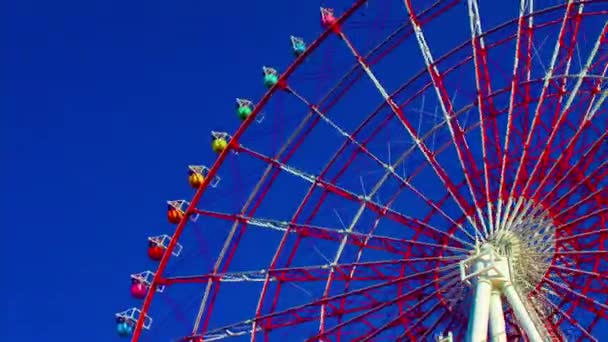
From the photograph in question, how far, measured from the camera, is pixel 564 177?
2570cm

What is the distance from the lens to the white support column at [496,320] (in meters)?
22.9

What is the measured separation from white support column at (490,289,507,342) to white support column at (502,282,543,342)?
0.21m

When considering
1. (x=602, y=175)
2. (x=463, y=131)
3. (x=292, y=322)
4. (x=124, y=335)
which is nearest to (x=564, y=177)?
(x=602, y=175)

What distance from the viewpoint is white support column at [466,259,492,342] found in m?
22.7

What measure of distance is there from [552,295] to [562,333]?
1.05 m

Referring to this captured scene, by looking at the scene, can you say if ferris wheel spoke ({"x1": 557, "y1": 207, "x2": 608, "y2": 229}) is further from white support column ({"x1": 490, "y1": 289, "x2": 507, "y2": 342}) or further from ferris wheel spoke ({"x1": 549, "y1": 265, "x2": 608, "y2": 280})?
white support column ({"x1": 490, "y1": 289, "x2": 507, "y2": 342})

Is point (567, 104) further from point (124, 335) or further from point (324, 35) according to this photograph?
point (124, 335)

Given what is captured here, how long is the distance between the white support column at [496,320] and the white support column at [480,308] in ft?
0.57

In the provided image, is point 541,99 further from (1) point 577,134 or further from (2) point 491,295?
(2) point 491,295

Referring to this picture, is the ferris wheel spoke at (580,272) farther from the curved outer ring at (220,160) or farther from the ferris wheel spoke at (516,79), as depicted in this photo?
the curved outer ring at (220,160)

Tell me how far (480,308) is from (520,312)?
81 centimetres

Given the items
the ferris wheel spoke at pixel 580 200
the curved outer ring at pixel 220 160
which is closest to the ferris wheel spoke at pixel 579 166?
the ferris wheel spoke at pixel 580 200

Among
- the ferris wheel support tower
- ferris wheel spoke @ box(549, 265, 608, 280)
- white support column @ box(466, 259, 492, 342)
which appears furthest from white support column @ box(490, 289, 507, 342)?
ferris wheel spoke @ box(549, 265, 608, 280)

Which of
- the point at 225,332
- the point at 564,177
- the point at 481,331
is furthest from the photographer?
the point at 225,332
